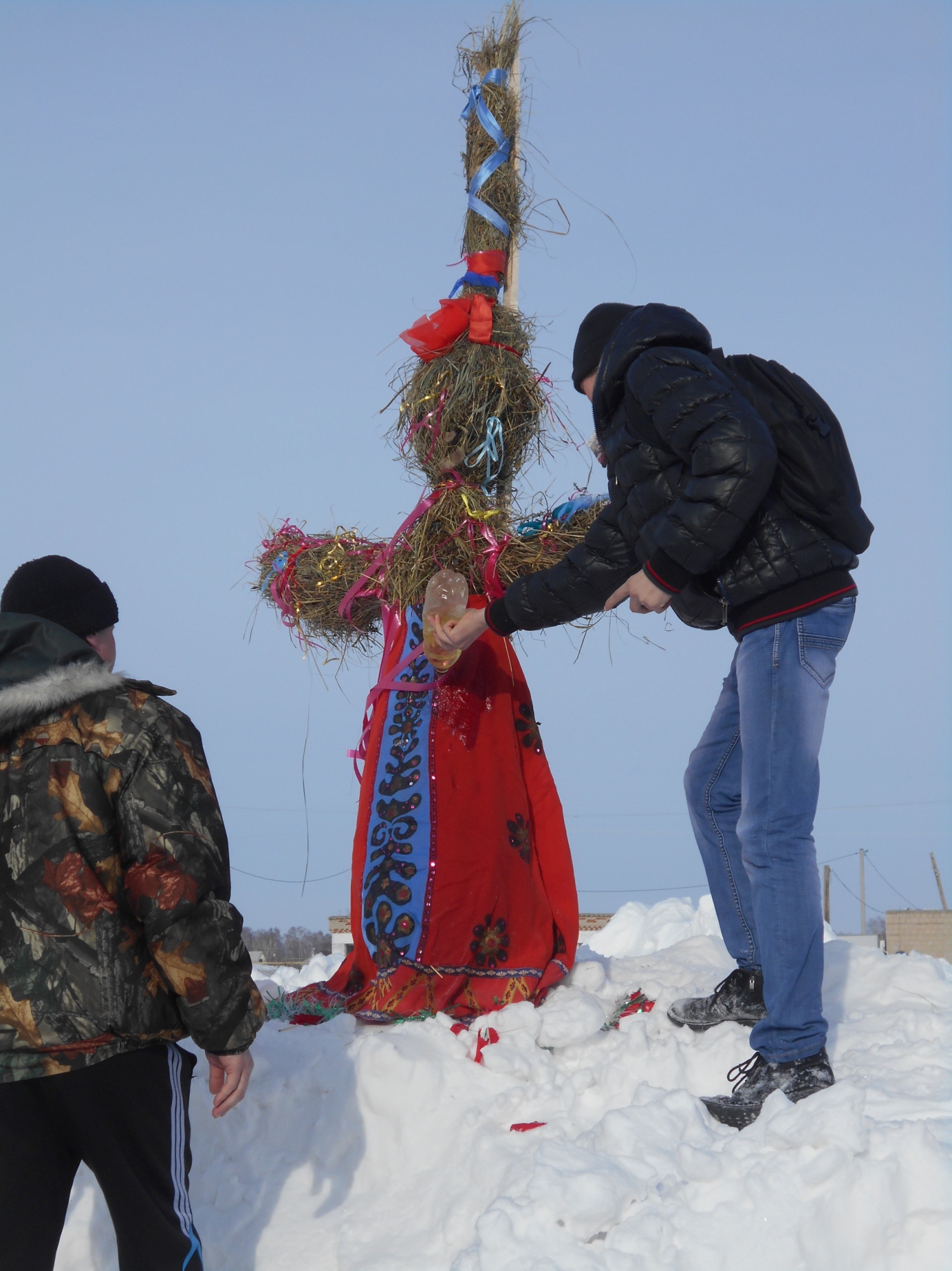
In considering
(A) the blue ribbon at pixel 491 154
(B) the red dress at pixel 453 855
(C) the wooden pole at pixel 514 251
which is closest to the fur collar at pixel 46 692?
(B) the red dress at pixel 453 855

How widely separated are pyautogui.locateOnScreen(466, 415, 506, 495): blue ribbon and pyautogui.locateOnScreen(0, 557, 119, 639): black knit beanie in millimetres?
2177

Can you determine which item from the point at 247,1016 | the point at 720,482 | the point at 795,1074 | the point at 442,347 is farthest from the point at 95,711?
the point at 442,347

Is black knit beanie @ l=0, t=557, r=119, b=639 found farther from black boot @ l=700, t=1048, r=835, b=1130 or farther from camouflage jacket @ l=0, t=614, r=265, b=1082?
black boot @ l=700, t=1048, r=835, b=1130

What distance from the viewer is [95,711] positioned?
2.07 metres

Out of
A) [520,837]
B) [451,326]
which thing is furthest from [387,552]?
[520,837]

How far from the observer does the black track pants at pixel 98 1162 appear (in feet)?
6.19

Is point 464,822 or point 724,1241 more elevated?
point 464,822

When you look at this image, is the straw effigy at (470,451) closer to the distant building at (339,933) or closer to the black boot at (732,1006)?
the black boot at (732,1006)

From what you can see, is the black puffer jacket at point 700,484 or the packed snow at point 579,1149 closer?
the packed snow at point 579,1149

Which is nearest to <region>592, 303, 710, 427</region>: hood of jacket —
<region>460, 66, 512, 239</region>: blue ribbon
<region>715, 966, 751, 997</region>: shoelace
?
<region>715, 966, 751, 997</region>: shoelace

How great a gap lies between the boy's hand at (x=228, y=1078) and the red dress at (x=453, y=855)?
152 cm

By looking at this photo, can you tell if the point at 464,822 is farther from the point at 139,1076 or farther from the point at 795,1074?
the point at 139,1076

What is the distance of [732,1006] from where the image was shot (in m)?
3.14

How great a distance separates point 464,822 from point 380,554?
1.07m
